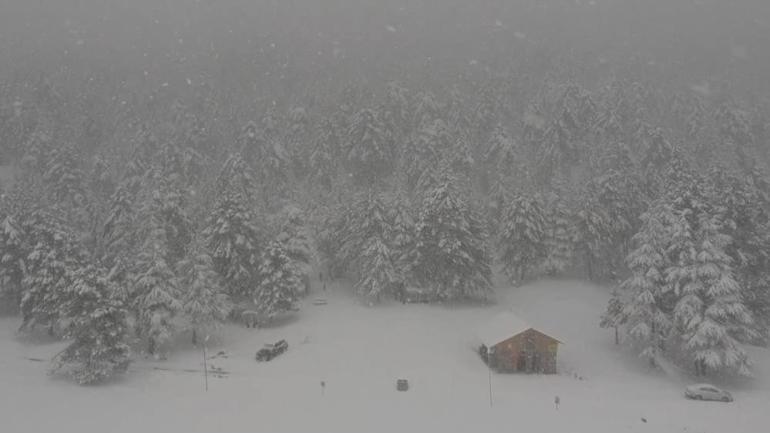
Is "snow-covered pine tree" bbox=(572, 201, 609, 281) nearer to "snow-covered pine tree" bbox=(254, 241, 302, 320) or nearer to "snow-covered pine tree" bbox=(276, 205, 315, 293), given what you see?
"snow-covered pine tree" bbox=(276, 205, 315, 293)

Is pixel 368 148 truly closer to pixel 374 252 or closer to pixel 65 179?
pixel 374 252

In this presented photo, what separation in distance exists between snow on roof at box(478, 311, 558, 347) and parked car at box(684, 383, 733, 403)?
996 cm

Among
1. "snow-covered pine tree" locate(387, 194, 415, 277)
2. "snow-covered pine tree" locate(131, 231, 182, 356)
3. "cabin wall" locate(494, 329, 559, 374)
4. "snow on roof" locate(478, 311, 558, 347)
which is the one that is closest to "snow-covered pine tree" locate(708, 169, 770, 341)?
"cabin wall" locate(494, 329, 559, 374)

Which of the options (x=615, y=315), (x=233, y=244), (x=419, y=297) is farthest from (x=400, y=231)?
(x=615, y=315)

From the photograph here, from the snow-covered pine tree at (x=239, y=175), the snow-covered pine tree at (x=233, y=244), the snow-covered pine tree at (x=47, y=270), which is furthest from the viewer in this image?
the snow-covered pine tree at (x=239, y=175)

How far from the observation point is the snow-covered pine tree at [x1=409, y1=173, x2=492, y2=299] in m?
49.2

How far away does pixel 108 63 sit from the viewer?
400 feet

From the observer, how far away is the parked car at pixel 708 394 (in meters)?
34.5

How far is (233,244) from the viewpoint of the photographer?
46438mm

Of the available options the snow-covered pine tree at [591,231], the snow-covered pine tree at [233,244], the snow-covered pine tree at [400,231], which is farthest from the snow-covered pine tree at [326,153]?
the snow-covered pine tree at [591,231]

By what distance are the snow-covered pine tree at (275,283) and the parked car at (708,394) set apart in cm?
2809

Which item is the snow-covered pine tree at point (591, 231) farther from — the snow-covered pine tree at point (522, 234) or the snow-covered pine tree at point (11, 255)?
the snow-covered pine tree at point (11, 255)

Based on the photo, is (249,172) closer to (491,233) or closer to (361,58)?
(491,233)

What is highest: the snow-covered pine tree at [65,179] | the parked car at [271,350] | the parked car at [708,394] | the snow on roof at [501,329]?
the snow-covered pine tree at [65,179]
